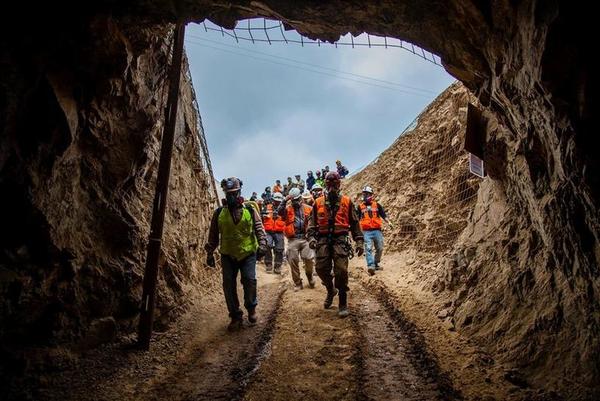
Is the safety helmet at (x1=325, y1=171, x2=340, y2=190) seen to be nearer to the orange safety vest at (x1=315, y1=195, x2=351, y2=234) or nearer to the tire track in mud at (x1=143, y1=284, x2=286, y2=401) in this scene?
the orange safety vest at (x1=315, y1=195, x2=351, y2=234)

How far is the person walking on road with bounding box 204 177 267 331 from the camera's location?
5.69 m

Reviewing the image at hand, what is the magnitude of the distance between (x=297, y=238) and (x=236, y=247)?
3.08 metres

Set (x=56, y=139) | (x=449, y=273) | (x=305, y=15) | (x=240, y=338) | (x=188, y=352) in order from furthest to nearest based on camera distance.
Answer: (x=449, y=273), (x=240, y=338), (x=188, y=352), (x=305, y=15), (x=56, y=139)

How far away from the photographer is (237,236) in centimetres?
579

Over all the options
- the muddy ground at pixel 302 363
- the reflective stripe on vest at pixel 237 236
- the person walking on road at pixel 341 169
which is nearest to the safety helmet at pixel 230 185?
the reflective stripe on vest at pixel 237 236

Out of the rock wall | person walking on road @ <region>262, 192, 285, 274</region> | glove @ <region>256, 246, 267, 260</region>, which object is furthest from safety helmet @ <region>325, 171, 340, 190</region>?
person walking on road @ <region>262, 192, 285, 274</region>

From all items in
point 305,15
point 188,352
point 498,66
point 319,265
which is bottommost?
point 188,352

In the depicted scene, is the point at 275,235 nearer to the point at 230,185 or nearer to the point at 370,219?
the point at 370,219

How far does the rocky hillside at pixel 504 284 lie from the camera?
3.27m

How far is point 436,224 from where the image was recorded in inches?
378

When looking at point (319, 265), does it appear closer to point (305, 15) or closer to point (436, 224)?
point (305, 15)

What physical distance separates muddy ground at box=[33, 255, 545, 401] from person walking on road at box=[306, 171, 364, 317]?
50 cm

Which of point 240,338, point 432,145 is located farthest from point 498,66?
point 432,145

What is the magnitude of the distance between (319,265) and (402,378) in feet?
8.38
